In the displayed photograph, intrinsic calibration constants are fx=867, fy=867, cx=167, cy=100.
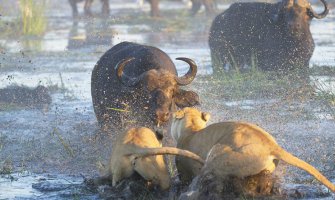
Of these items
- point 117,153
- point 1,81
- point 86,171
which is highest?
point 117,153

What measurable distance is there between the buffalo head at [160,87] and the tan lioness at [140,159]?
7.06 feet

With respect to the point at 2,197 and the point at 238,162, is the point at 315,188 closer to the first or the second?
the point at 238,162

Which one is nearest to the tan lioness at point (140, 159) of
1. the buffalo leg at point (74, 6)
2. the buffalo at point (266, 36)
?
the buffalo at point (266, 36)

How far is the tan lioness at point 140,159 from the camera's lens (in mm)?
6453

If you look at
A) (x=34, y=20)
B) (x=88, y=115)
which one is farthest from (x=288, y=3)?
(x=34, y=20)

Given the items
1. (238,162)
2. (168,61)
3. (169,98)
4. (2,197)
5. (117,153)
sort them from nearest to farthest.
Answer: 1. (238,162)
2. (117,153)
3. (2,197)
4. (169,98)
5. (168,61)

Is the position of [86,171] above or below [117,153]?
below

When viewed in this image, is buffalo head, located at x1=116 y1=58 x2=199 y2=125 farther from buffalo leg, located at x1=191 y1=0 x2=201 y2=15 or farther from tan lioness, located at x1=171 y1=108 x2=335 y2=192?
buffalo leg, located at x1=191 y1=0 x2=201 y2=15

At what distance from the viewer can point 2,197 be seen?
7.14 meters

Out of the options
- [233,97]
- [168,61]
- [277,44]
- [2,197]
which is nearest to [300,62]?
[277,44]

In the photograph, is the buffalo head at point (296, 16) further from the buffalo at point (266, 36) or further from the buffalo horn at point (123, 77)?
the buffalo horn at point (123, 77)

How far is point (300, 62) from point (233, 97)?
105 inches

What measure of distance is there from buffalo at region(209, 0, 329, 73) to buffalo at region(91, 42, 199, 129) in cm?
434

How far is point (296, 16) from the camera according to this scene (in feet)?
49.0
